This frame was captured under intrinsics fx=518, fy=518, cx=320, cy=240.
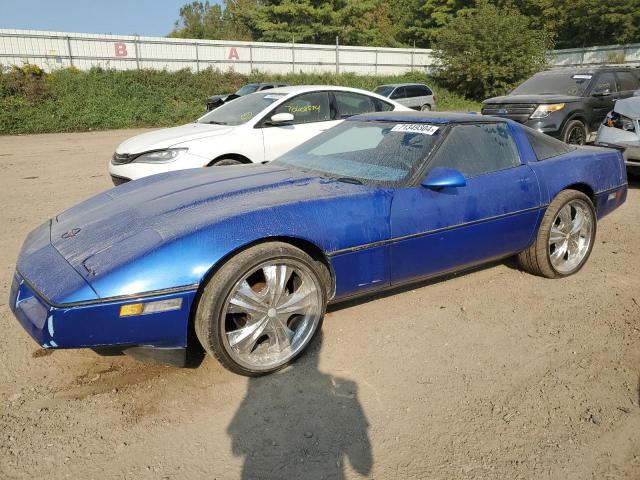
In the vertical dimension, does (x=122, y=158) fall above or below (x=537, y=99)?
below

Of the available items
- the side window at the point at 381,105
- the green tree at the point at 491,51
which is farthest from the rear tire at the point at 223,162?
the green tree at the point at 491,51

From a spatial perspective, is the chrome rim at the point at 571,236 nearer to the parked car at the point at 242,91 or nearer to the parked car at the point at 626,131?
the parked car at the point at 626,131

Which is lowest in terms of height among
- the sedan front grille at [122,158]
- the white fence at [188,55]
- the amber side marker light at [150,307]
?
the amber side marker light at [150,307]

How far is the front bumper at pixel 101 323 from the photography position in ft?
7.88

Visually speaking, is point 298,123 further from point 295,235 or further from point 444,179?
point 295,235

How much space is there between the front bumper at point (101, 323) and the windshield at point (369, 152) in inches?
60.9

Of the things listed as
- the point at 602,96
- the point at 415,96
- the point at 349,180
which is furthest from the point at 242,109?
the point at 415,96

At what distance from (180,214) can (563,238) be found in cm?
310

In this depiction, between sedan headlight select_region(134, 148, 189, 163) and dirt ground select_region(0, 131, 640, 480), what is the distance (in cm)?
271

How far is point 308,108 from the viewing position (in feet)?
23.2

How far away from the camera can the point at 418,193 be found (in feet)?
11.0

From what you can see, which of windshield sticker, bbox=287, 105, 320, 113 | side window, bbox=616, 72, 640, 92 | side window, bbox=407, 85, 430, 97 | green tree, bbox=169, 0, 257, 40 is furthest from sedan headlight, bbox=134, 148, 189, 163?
green tree, bbox=169, 0, 257, 40

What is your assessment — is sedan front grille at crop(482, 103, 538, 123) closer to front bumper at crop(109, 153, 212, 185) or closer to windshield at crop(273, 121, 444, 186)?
front bumper at crop(109, 153, 212, 185)

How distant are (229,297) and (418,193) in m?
1.43
